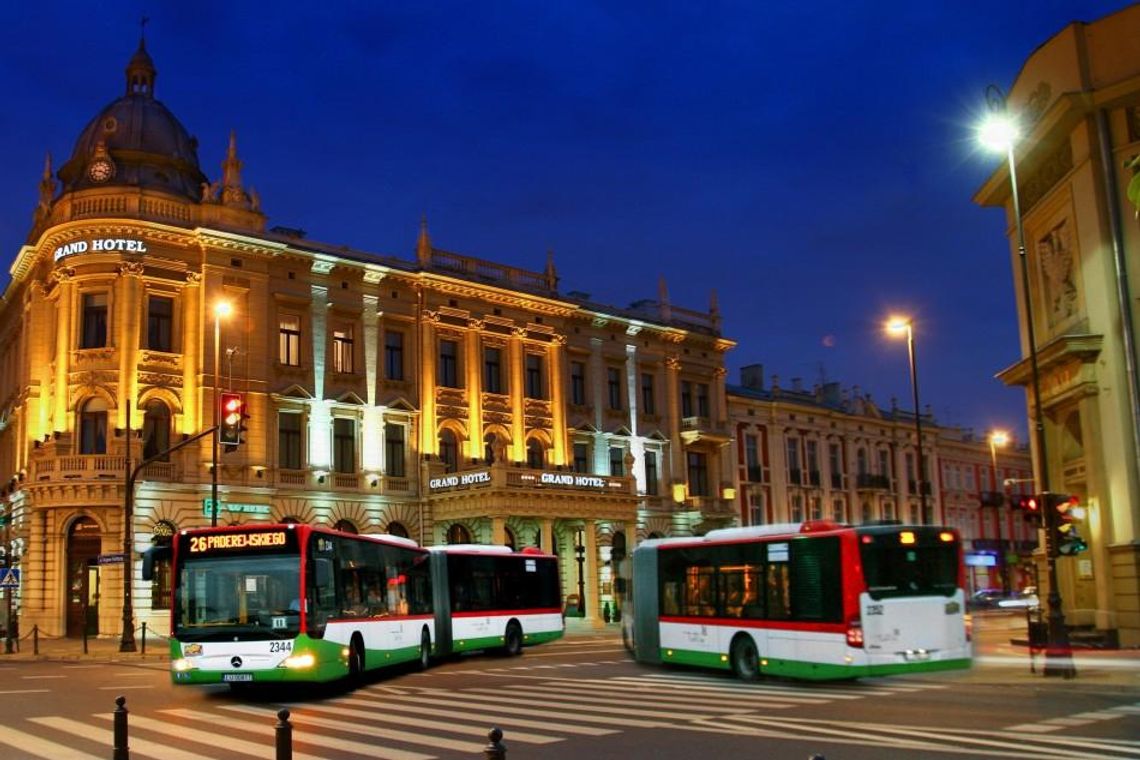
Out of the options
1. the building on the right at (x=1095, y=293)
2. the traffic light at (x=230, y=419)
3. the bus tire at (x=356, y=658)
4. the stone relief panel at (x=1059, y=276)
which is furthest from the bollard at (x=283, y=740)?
the stone relief panel at (x=1059, y=276)

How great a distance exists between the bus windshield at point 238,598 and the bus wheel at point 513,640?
12395mm

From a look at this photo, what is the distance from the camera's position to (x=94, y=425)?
135ft

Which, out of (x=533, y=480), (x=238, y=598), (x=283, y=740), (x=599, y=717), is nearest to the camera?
(x=283, y=740)

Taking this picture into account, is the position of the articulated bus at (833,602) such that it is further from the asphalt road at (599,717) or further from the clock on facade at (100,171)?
the clock on facade at (100,171)

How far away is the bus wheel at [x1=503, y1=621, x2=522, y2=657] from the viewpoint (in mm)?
31042

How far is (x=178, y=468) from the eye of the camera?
137 feet

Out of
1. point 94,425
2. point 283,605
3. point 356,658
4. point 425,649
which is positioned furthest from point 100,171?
point 283,605

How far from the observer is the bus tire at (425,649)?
26.3 meters

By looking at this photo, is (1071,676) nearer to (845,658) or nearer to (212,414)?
(845,658)

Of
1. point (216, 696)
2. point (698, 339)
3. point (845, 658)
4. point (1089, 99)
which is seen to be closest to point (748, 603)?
point (845, 658)

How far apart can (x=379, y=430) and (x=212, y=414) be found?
7.64 metres

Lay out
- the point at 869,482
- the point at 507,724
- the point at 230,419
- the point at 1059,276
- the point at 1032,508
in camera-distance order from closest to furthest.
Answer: the point at 507,724 < the point at 1032,508 < the point at 230,419 < the point at 1059,276 < the point at 869,482

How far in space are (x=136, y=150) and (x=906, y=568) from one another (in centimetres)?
3702

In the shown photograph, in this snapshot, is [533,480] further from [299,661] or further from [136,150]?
[299,661]
